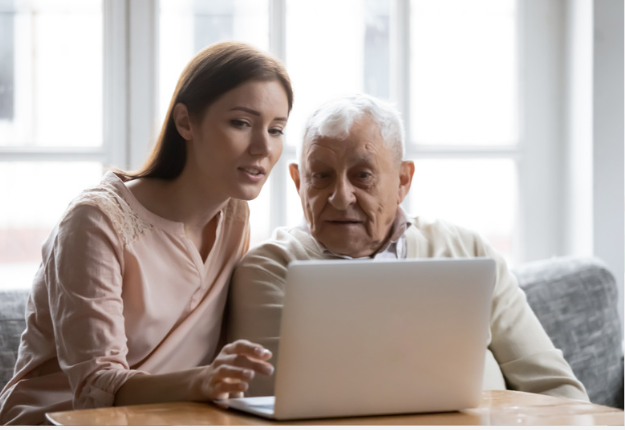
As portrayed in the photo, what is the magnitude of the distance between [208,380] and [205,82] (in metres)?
0.72

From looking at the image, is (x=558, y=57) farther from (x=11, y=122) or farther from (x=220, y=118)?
(x=11, y=122)

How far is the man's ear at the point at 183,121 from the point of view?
69.0 inches

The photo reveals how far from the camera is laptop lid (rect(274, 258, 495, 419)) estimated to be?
45.1 inches

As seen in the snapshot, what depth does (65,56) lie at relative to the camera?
304 centimetres

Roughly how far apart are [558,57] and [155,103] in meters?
1.73

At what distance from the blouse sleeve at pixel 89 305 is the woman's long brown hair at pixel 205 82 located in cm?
26

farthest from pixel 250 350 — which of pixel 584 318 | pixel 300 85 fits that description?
pixel 300 85

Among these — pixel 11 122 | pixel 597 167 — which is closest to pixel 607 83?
pixel 597 167

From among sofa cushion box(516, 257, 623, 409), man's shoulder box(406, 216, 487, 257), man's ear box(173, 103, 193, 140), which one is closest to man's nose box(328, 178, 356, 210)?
man's shoulder box(406, 216, 487, 257)

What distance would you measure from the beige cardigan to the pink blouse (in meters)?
0.08

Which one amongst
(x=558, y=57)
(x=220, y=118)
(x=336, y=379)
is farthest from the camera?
(x=558, y=57)

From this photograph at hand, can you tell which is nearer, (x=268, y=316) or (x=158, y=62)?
(x=268, y=316)

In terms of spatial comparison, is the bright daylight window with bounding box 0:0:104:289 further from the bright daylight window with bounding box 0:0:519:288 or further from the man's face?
the man's face

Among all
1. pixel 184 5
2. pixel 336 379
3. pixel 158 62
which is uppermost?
pixel 184 5
